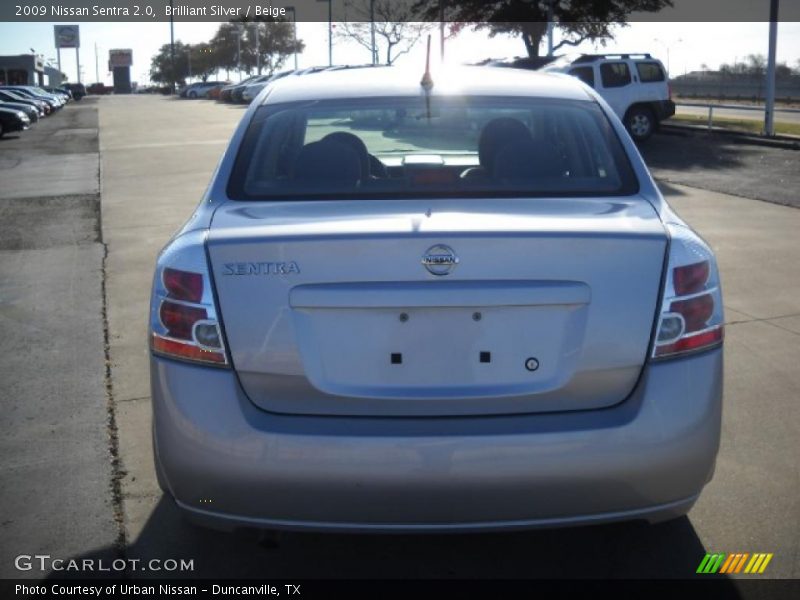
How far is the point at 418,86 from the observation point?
13.5 feet

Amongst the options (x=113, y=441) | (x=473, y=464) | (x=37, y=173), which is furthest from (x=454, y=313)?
(x=37, y=173)

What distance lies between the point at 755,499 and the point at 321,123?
7.79ft

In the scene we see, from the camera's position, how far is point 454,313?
290 centimetres

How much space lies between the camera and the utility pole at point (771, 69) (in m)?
22.2

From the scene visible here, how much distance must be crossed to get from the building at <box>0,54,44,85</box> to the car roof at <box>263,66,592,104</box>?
8855 centimetres

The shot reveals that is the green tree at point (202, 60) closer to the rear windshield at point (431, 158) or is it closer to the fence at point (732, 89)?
the fence at point (732, 89)

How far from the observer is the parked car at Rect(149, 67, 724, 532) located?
9.34 ft

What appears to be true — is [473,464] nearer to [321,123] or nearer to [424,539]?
[424,539]

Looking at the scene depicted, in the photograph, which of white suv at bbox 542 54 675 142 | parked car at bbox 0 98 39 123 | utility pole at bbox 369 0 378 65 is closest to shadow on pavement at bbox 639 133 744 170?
white suv at bbox 542 54 675 142

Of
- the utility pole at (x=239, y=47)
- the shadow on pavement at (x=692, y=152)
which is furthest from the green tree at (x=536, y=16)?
the utility pole at (x=239, y=47)

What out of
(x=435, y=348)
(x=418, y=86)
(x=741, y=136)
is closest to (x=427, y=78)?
(x=418, y=86)

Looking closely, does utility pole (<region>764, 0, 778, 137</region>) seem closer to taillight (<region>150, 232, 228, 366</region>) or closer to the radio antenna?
the radio antenna

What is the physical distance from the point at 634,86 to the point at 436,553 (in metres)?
20.4

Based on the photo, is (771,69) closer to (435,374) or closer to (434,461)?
(435,374)
